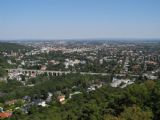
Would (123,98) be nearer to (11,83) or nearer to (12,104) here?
(12,104)

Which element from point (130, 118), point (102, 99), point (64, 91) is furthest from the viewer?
point (64, 91)

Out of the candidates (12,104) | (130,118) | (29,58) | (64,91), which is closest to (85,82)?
(64,91)

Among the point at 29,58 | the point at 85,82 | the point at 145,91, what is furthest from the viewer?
the point at 29,58

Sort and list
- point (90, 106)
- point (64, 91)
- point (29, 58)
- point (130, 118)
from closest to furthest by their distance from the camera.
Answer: point (130, 118) < point (90, 106) < point (64, 91) < point (29, 58)

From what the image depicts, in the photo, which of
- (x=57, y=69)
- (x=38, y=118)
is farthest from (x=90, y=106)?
(x=57, y=69)

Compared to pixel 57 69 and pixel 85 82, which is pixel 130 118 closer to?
pixel 85 82

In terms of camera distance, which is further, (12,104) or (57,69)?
(57,69)

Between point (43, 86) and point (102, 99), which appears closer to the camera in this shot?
point (102, 99)

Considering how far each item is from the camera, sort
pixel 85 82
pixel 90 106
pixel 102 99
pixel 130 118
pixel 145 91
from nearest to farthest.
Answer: pixel 130 118, pixel 90 106, pixel 145 91, pixel 102 99, pixel 85 82

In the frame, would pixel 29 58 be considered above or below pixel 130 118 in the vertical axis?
below
